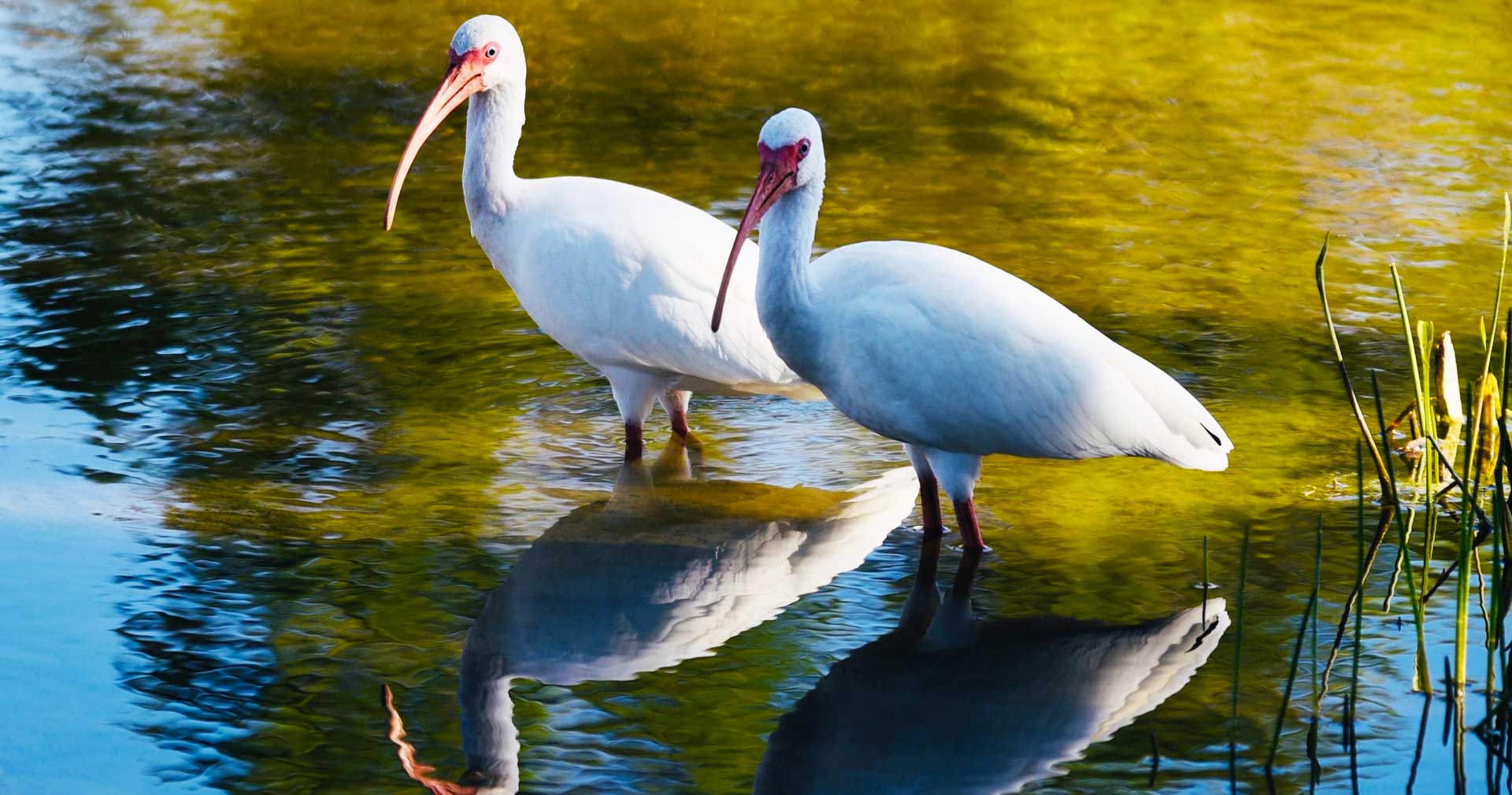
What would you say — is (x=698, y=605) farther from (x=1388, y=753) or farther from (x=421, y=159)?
(x=421, y=159)

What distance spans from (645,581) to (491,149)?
1944 millimetres

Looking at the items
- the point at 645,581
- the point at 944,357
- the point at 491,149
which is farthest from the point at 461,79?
the point at 944,357

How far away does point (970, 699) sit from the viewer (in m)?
4.84

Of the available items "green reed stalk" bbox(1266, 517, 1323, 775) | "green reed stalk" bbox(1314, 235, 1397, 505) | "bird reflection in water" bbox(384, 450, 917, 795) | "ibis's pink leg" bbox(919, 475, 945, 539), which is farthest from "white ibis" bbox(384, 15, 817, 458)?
"green reed stalk" bbox(1266, 517, 1323, 775)

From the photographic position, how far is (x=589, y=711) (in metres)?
4.74

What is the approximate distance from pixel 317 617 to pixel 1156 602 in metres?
2.41

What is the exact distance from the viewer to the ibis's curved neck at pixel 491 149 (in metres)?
6.66

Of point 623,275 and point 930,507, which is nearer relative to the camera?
point 930,507

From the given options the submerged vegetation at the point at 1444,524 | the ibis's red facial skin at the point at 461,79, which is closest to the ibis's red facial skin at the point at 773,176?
the submerged vegetation at the point at 1444,524

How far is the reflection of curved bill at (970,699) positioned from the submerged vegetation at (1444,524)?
0.44m

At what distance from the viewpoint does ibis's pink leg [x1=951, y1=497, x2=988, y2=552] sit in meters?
5.57

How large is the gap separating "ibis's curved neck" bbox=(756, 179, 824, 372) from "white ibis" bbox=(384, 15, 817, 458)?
0.75 m

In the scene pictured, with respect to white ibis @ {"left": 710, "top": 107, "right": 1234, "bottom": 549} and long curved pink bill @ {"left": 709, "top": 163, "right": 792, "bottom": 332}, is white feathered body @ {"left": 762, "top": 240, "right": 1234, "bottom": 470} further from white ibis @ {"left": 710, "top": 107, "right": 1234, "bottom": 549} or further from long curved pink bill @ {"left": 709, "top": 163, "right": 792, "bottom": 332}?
long curved pink bill @ {"left": 709, "top": 163, "right": 792, "bottom": 332}

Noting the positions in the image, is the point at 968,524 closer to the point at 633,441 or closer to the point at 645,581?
the point at 645,581
